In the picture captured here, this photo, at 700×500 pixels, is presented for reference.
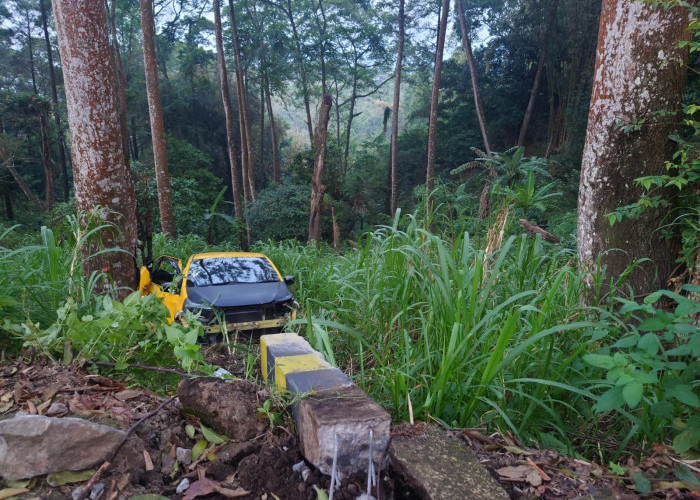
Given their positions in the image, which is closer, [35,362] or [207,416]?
[207,416]

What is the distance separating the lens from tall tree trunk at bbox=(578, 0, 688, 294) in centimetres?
331

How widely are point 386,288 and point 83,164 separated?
319 cm

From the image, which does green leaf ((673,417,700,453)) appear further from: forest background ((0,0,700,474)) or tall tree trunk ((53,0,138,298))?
tall tree trunk ((53,0,138,298))

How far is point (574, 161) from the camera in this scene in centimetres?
1731

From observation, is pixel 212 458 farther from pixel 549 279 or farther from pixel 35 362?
pixel 549 279

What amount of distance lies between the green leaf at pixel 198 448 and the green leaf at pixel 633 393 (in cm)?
144

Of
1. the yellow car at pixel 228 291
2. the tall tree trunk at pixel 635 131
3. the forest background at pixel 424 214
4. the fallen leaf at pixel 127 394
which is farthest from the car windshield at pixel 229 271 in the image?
the tall tree trunk at pixel 635 131

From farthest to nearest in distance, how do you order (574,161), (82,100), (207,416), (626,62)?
1. (574,161)
2. (82,100)
3. (626,62)
4. (207,416)

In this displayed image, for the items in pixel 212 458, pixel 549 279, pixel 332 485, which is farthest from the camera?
pixel 549 279

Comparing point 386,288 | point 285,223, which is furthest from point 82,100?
point 285,223

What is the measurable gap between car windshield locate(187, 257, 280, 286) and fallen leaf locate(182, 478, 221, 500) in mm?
3832

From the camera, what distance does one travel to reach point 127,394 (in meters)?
1.87

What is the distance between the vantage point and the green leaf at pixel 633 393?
47.9 inches

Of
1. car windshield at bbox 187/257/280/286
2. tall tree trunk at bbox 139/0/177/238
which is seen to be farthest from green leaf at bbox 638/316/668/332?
tall tree trunk at bbox 139/0/177/238
